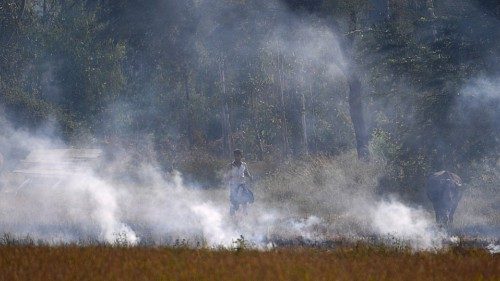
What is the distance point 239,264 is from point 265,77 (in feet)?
123

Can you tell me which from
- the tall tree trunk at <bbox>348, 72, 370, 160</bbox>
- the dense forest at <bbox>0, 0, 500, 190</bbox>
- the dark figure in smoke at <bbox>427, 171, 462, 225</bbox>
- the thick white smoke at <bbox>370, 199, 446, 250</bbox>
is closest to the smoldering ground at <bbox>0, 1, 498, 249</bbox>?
the thick white smoke at <bbox>370, 199, 446, 250</bbox>

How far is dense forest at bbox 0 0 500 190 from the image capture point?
22.3 meters

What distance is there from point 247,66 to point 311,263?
121 ft

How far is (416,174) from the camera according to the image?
24.2m

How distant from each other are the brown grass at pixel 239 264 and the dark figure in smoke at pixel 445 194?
749 centimetres

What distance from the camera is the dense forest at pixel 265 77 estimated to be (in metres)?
22.3

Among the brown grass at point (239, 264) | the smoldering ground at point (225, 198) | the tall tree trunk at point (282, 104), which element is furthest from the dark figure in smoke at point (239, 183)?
the tall tree trunk at point (282, 104)

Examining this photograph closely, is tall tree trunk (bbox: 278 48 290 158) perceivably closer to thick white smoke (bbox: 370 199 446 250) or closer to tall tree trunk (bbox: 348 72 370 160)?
tall tree trunk (bbox: 348 72 370 160)

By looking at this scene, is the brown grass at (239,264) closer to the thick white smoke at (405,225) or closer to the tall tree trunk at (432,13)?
the thick white smoke at (405,225)

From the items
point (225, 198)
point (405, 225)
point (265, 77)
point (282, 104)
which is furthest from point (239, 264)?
point (265, 77)

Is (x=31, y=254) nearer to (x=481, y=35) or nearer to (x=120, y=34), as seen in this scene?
(x=481, y=35)

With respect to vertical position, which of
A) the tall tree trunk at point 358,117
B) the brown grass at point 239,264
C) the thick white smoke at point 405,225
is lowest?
the brown grass at point 239,264

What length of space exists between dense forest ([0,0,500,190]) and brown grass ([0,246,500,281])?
37.4ft

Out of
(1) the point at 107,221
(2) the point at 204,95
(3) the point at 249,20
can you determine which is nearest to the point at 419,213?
(1) the point at 107,221
